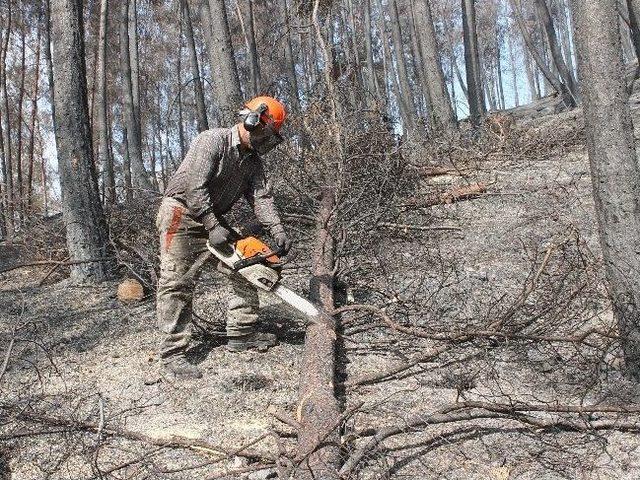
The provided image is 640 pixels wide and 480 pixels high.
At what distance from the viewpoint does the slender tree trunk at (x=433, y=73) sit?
11305 mm

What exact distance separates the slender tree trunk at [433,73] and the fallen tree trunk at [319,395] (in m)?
7.08

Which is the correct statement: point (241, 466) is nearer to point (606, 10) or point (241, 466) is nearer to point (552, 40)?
point (606, 10)

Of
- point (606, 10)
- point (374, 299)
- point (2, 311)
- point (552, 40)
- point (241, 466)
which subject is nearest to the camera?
point (241, 466)

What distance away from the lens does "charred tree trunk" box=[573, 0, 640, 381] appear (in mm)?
3164

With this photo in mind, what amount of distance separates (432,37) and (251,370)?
31.9 ft

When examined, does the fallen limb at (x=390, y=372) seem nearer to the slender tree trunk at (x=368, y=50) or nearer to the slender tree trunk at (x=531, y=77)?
the slender tree trunk at (x=368, y=50)

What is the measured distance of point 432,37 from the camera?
12.0 m

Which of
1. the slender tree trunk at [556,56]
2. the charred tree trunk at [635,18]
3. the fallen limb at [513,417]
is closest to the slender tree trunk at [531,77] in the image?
the slender tree trunk at [556,56]

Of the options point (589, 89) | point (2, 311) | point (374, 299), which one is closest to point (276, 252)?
point (374, 299)

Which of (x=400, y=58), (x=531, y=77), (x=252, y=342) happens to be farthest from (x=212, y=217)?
(x=531, y=77)

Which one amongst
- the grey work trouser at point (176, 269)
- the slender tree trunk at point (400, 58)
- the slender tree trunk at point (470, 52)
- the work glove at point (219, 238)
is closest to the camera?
the work glove at point (219, 238)

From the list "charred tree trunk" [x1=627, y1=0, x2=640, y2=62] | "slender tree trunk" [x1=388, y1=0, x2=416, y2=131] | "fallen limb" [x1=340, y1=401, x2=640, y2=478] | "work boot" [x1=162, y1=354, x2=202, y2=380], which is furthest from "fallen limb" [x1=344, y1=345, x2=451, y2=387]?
"slender tree trunk" [x1=388, y1=0, x2=416, y2=131]

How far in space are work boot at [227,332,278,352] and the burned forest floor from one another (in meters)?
0.07

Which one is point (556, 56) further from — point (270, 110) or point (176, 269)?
point (176, 269)
